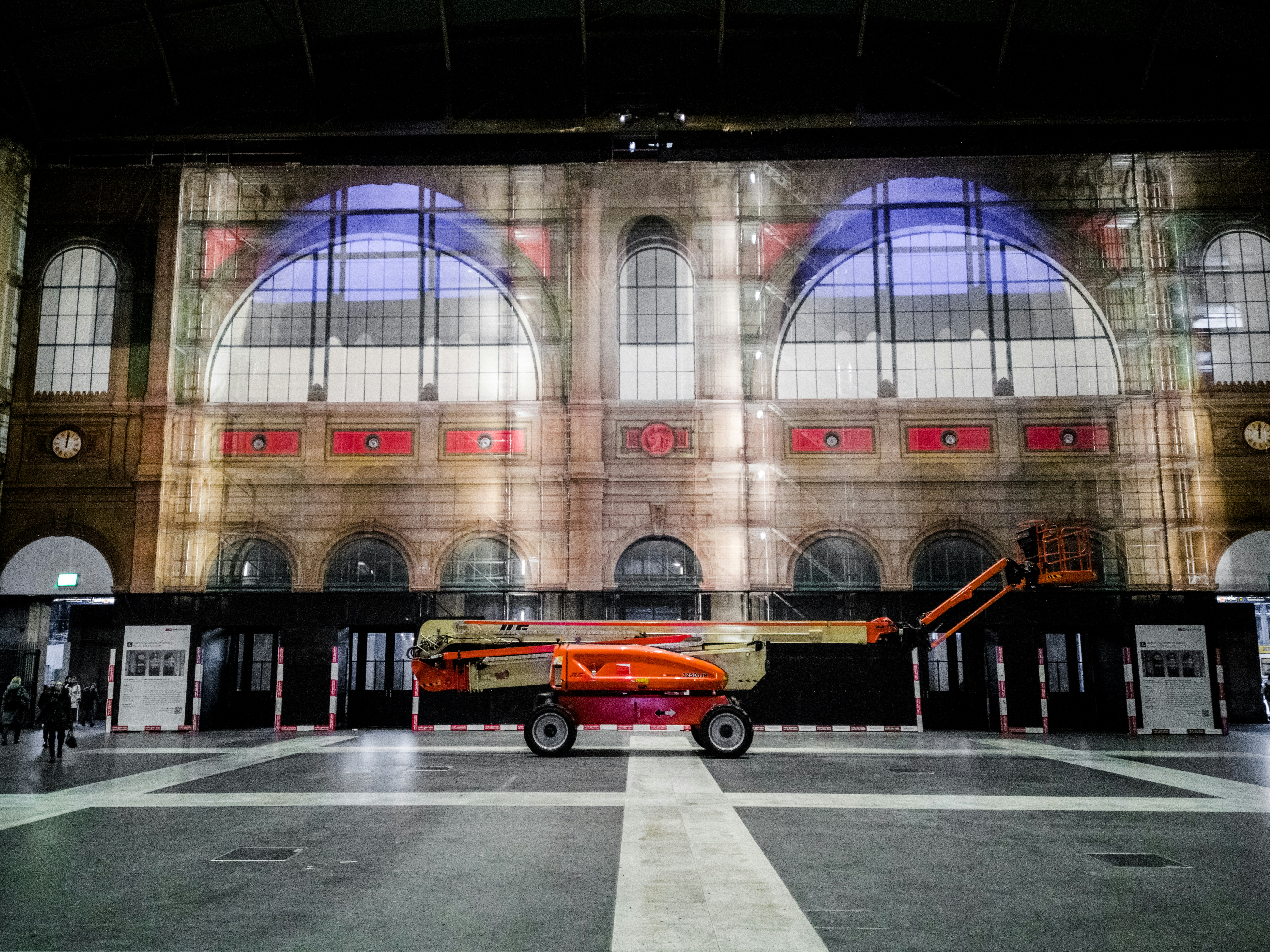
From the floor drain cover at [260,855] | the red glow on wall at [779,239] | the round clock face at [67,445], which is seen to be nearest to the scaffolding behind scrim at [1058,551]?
the red glow on wall at [779,239]

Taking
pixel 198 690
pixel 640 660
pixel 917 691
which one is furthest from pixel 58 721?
pixel 917 691

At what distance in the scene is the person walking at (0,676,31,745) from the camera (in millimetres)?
19734

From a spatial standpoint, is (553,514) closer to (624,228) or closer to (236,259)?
(624,228)

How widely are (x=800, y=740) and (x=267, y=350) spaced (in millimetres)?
15934

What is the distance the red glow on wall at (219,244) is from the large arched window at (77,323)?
2.37 metres

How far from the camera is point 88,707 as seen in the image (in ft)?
82.8

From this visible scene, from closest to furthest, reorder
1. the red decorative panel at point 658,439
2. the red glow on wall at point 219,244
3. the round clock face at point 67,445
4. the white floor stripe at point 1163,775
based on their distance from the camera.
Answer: the white floor stripe at point 1163,775 → the red decorative panel at point 658,439 → the round clock face at point 67,445 → the red glow on wall at point 219,244

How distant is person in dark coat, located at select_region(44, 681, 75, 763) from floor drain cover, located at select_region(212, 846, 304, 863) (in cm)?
969

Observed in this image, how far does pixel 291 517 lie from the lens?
2361cm

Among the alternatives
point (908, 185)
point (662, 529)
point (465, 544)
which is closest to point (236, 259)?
point (465, 544)

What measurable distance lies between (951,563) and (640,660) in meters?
9.83

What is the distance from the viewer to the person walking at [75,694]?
79.8 feet

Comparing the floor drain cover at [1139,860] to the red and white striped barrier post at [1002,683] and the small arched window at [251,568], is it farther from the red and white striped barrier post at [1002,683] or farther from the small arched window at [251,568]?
the small arched window at [251,568]

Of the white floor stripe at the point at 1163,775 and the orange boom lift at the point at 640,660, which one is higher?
the orange boom lift at the point at 640,660
